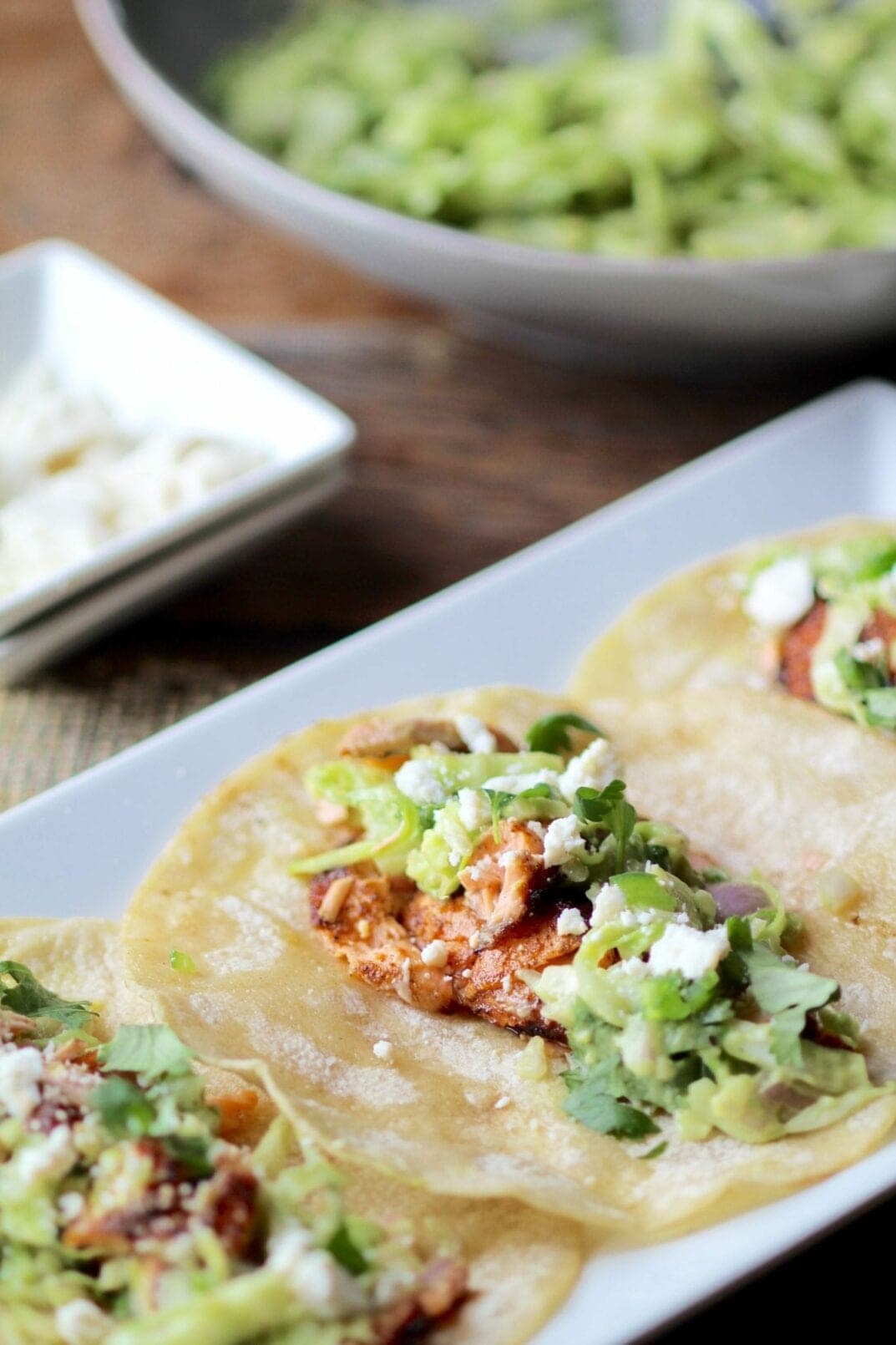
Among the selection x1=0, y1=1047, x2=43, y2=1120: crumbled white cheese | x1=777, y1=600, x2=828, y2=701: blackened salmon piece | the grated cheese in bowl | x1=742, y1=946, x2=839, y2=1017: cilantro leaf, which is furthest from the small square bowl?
x1=742, y1=946, x2=839, y2=1017: cilantro leaf

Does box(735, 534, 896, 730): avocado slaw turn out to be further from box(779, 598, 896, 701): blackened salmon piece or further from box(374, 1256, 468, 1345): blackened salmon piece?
box(374, 1256, 468, 1345): blackened salmon piece

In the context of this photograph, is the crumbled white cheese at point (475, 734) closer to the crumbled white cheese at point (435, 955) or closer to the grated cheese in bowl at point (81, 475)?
the crumbled white cheese at point (435, 955)

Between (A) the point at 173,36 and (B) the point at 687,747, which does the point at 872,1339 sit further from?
(A) the point at 173,36

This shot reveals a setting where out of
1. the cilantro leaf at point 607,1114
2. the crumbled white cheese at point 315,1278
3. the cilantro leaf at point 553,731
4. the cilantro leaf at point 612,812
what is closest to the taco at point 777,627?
the cilantro leaf at point 553,731

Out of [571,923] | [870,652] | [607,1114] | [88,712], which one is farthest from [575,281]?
[607,1114]

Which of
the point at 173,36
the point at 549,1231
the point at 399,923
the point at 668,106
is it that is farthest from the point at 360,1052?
the point at 173,36
